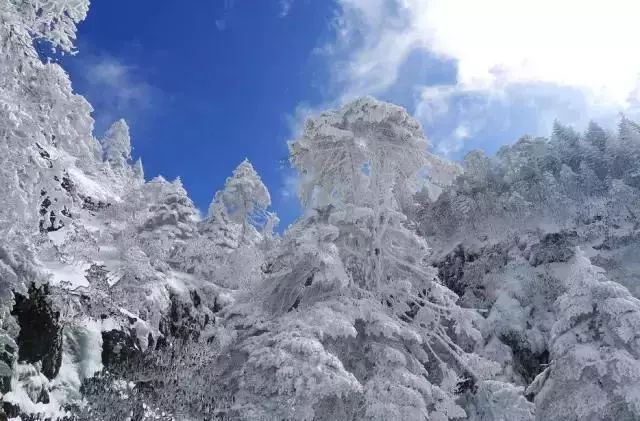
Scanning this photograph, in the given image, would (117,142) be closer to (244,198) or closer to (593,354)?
(244,198)

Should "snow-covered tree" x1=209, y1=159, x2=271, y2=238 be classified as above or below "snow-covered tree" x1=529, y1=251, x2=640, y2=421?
above

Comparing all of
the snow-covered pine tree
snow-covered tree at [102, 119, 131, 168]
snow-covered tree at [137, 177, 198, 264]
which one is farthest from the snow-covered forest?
snow-covered tree at [102, 119, 131, 168]

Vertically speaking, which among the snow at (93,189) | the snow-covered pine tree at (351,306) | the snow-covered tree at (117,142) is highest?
the snow-covered tree at (117,142)

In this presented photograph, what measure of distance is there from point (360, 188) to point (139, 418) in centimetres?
972

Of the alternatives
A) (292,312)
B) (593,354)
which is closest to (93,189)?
(292,312)

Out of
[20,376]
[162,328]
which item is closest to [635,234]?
A: [162,328]

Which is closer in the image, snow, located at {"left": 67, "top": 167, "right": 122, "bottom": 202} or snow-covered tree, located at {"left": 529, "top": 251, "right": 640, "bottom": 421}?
snow-covered tree, located at {"left": 529, "top": 251, "right": 640, "bottom": 421}

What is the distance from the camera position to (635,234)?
36.4 meters

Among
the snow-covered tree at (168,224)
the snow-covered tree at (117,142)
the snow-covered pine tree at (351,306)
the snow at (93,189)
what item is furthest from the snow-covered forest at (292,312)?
the snow-covered tree at (117,142)

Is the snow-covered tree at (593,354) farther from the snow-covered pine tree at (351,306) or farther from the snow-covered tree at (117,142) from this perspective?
the snow-covered tree at (117,142)

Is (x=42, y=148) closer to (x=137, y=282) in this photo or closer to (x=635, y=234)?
(x=137, y=282)

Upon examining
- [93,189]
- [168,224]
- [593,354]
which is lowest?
[593,354]

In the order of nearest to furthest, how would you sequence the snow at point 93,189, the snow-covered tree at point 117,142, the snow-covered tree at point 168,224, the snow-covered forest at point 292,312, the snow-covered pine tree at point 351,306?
the snow-covered forest at point 292,312, the snow-covered pine tree at point 351,306, the snow-covered tree at point 168,224, the snow at point 93,189, the snow-covered tree at point 117,142

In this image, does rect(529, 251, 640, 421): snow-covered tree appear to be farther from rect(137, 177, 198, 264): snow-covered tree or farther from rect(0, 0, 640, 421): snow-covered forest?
rect(137, 177, 198, 264): snow-covered tree
